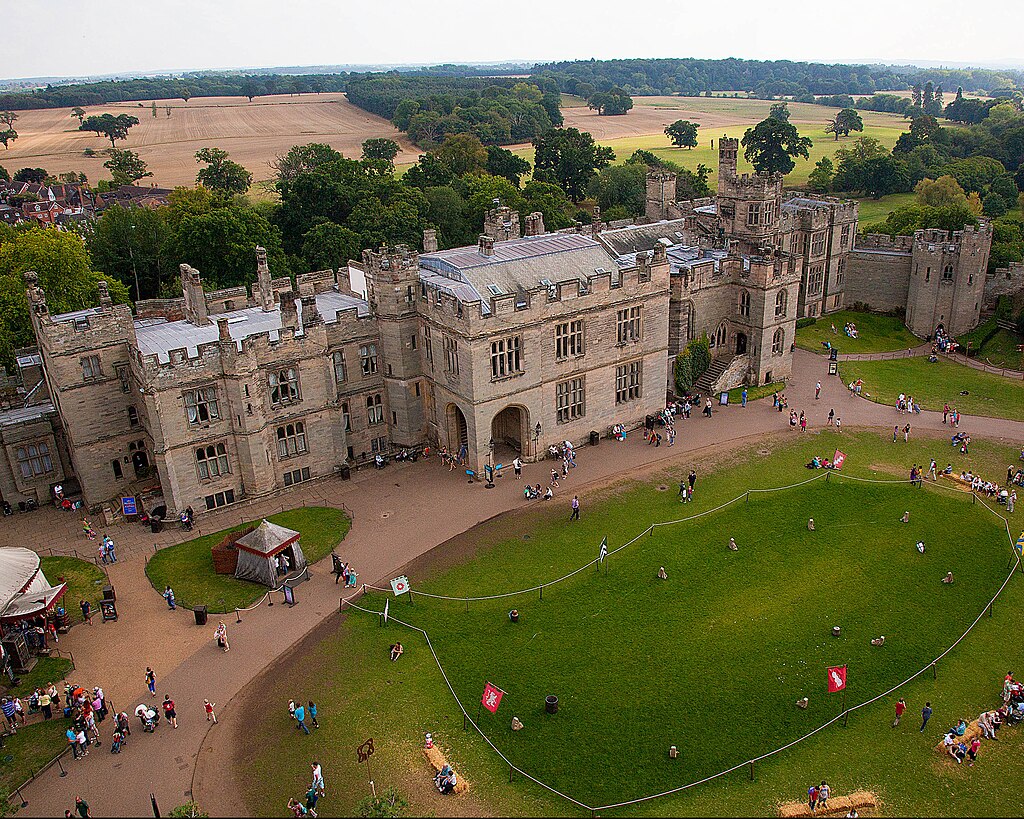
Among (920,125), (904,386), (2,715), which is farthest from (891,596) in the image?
(920,125)

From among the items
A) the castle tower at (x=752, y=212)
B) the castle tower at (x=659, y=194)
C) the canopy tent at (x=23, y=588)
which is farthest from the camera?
the castle tower at (x=659, y=194)

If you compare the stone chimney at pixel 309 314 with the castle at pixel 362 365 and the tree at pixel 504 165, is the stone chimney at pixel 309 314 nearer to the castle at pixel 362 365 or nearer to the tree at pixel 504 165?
the castle at pixel 362 365

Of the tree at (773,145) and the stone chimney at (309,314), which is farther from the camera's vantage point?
the tree at (773,145)

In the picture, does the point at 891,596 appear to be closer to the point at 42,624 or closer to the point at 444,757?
the point at 444,757

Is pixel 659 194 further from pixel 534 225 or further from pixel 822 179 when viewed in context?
pixel 822 179

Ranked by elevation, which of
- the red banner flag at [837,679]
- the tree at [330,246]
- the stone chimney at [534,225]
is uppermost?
the stone chimney at [534,225]

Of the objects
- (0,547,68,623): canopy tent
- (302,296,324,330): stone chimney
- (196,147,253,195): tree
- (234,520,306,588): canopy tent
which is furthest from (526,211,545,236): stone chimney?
(196,147,253,195): tree

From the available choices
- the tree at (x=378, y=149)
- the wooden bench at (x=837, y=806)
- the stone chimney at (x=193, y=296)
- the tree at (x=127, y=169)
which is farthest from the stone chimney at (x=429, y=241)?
the tree at (x=127, y=169)

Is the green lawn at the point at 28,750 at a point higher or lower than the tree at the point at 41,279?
lower
